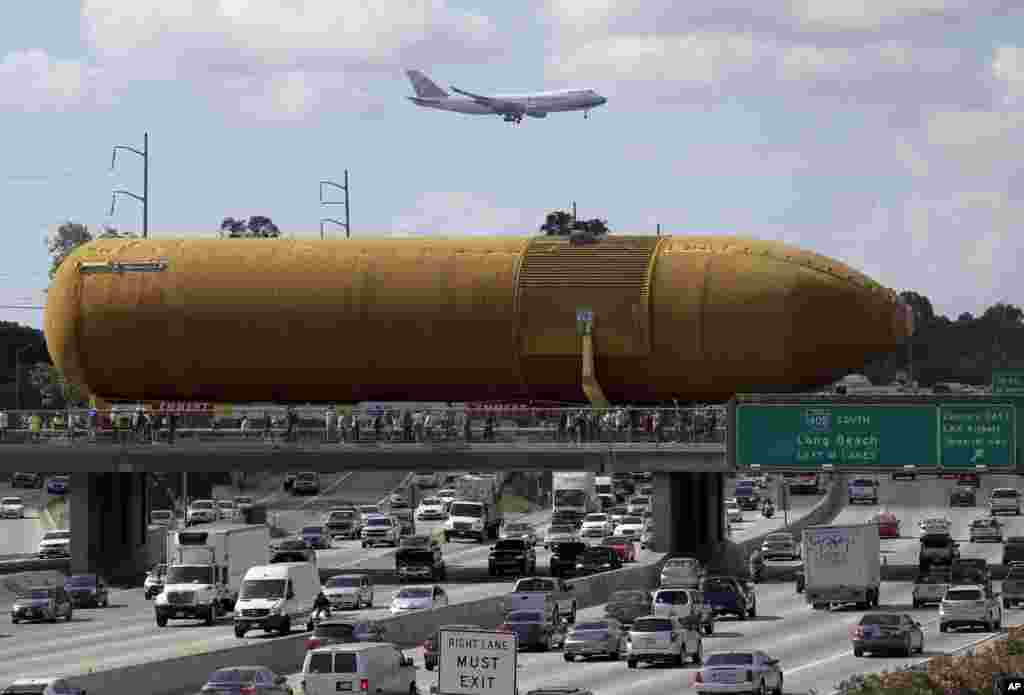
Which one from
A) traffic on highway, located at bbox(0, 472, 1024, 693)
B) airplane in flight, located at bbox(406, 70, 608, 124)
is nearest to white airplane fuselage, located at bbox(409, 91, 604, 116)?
airplane in flight, located at bbox(406, 70, 608, 124)

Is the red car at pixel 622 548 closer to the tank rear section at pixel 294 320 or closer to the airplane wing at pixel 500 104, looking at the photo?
the tank rear section at pixel 294 320

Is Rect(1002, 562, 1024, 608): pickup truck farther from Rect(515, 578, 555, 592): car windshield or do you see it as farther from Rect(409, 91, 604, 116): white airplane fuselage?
Rect(409, 91, 604, 116): white airplane fuselage

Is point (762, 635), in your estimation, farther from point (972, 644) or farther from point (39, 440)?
point (39, 440)

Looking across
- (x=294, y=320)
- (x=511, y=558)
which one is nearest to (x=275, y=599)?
(x=294, y=320)

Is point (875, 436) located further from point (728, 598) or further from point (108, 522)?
point (108, 522)

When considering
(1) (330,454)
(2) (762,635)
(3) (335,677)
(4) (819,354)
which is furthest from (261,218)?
(3) (335,677)

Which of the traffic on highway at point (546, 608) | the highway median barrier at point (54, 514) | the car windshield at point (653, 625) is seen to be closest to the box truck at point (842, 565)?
the traffic on highway at point (546, 608)
